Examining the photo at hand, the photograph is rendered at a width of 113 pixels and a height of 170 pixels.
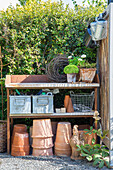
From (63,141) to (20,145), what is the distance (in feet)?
2.46

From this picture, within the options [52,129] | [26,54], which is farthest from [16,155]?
[26,54]

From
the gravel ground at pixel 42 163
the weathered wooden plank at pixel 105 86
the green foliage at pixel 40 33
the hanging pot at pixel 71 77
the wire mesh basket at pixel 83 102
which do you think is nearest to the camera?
the gravel ground at pixel 42 163

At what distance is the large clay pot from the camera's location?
4.18 m

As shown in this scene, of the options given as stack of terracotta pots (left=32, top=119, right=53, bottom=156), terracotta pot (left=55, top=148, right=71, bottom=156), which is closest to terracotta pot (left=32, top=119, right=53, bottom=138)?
stack of terracotta pots (left=32, top=119, right=53, bottom=156)

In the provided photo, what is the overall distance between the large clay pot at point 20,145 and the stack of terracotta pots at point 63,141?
543 mm

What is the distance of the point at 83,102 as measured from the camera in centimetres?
445

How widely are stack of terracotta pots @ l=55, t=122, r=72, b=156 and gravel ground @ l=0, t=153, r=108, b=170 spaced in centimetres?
14

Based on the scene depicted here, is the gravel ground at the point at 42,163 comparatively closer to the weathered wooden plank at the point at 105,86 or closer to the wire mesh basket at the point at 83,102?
the weathered wooden plank at the point at 105,86

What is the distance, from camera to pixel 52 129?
469 cm

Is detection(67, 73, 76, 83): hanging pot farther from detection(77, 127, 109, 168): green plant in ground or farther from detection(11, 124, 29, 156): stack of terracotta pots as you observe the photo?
detection(11, 124, 29, 156): stack of terracotta pots

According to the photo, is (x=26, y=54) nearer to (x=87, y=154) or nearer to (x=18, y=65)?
(x=18, y=65)

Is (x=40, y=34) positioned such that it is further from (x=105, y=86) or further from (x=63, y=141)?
(x=63, y=141)

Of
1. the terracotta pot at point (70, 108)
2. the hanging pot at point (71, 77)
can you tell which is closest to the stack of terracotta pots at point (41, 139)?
the terracotta pot at point (70, 108)

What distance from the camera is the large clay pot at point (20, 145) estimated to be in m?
4.18
